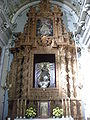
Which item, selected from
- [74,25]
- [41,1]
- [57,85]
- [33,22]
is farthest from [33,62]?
[41,1]

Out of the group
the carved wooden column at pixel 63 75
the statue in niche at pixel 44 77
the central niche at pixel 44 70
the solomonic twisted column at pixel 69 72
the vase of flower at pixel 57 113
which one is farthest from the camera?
the central niche at pixel 44 70

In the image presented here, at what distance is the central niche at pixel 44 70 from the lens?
894 centimetres

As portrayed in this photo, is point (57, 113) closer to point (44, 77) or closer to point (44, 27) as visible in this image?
point (44, 77)

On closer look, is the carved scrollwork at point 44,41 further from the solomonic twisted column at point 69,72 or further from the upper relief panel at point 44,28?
the solomonic twisted column at point 69,72

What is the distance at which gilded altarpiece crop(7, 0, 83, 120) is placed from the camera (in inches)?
327

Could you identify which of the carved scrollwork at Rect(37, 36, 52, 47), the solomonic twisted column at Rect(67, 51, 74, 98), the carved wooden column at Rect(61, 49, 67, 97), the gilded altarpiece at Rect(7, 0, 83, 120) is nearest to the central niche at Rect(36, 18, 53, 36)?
the gilded altarpiece at Rect(7, 0, 83, 120)

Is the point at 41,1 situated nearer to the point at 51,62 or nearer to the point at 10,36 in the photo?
the point at 10,36

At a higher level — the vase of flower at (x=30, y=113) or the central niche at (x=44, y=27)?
the central niche at (x=44, y=27)

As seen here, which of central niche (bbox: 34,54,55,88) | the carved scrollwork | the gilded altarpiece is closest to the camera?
the gilded altarpiece

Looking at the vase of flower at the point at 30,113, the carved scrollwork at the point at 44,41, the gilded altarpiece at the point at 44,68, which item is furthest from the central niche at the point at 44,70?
the vase of flower at the point at 30,113

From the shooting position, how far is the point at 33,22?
1020 centimetres

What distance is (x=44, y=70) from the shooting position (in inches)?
368

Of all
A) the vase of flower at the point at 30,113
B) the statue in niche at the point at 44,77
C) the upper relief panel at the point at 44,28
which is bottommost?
the vase of flower at the point at 30,113

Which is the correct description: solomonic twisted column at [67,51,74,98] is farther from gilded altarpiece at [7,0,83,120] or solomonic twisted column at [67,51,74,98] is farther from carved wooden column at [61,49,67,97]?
carved wooden column at [61,49,67,97]
